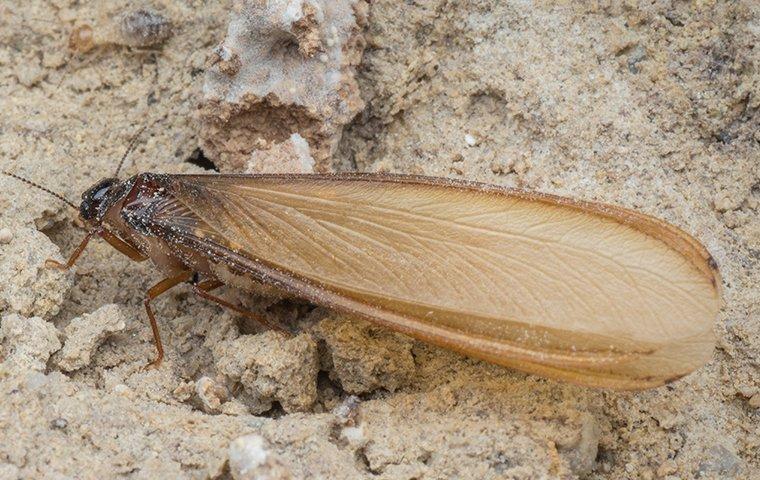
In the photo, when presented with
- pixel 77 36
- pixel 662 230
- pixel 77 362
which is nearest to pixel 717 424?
pixel 662 230

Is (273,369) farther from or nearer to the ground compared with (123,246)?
nearer to the ground

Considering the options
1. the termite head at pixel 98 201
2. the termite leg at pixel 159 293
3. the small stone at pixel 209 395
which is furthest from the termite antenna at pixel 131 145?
the small stone at pixel 209 395

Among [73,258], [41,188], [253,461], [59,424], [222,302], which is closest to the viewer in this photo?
[253,461]

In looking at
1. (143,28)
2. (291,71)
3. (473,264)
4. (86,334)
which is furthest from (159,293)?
(473,264)

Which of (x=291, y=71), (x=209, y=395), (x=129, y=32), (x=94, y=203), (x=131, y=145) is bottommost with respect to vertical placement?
(x=209, y=395)

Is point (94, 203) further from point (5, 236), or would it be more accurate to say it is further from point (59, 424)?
point (59, 424)

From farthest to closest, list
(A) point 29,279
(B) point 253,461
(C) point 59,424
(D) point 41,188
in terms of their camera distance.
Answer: (D) point 41,188 → (A) point 29,279 → (C) point 59,424 → (B) point 253,461

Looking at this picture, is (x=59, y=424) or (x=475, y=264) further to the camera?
(x=475, y=264)
